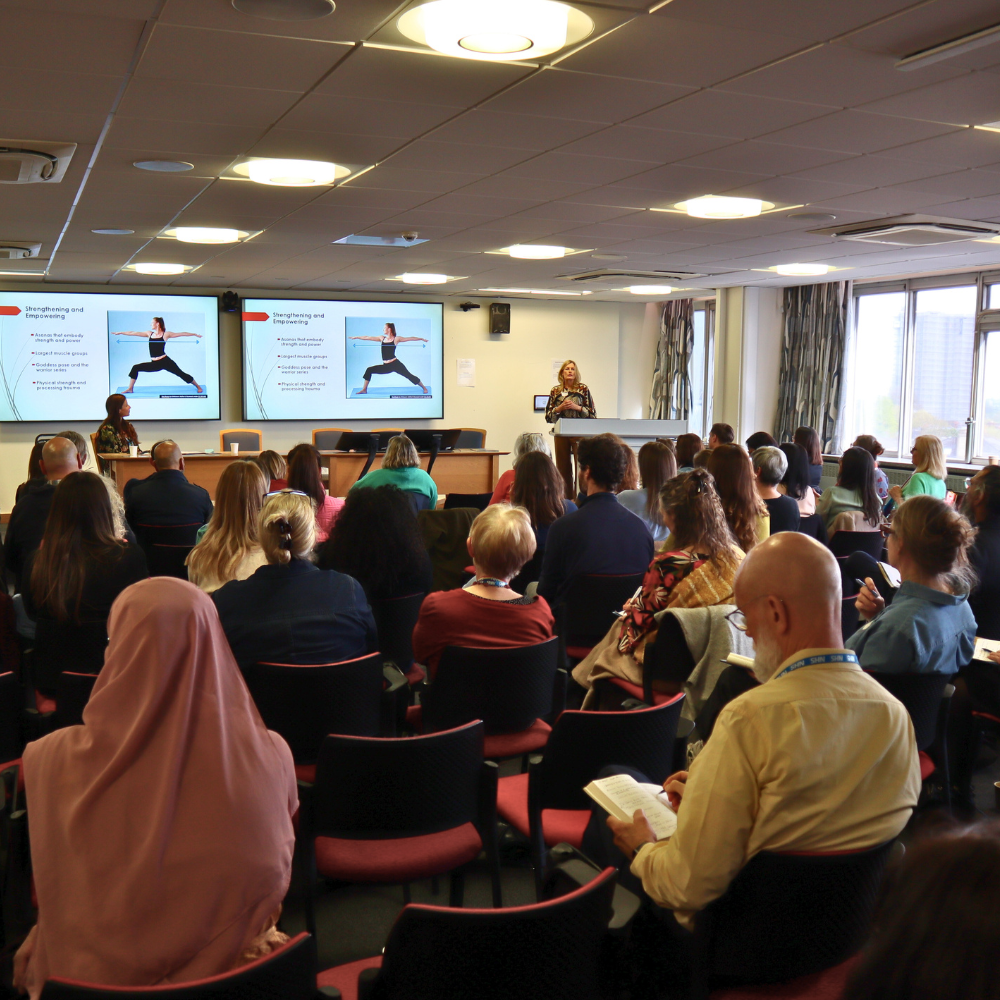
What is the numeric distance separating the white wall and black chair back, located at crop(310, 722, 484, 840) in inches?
399

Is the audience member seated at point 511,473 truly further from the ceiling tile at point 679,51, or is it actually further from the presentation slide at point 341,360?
the presentation slide at point 341,360

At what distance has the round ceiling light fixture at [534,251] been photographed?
27.1 ft

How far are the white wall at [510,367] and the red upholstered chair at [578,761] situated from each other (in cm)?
1009

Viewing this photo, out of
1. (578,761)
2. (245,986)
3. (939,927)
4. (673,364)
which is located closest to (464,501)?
(578,761)

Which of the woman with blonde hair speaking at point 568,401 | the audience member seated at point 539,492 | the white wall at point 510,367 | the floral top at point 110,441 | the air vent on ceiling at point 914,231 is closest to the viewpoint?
the audience member seated at point 539,492

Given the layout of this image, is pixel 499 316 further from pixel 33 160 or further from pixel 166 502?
pixel 33 160

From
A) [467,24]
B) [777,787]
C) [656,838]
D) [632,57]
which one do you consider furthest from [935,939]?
[632,57]

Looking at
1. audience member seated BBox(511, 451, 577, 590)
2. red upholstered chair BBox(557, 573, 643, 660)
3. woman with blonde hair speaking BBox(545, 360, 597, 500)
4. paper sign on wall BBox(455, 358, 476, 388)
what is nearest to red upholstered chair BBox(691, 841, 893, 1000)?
red upholstered chair BBox(557, 573, 643, 660)

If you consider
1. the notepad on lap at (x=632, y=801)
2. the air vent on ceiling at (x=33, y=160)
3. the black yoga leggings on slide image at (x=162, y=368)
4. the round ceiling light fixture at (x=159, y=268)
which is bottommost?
the notepad on lap at (x=632, y=801)

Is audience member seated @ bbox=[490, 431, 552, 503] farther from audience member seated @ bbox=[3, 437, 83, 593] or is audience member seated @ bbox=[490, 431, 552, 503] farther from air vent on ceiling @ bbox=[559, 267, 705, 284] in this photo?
air vent on ceiling @ bbox=[559, 267, 705, 284]

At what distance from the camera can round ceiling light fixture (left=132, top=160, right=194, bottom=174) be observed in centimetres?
493

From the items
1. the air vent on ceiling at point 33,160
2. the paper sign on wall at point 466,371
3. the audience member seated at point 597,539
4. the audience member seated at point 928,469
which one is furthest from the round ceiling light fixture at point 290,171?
the paper sign on wall at point 466,371

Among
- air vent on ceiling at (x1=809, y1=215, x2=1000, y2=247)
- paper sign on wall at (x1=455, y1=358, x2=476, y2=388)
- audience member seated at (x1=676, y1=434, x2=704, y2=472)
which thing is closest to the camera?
audience member seated at (x1=676, y1=434, x2=704, y2=472)

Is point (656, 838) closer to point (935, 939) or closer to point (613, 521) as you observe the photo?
point (935, 939)
